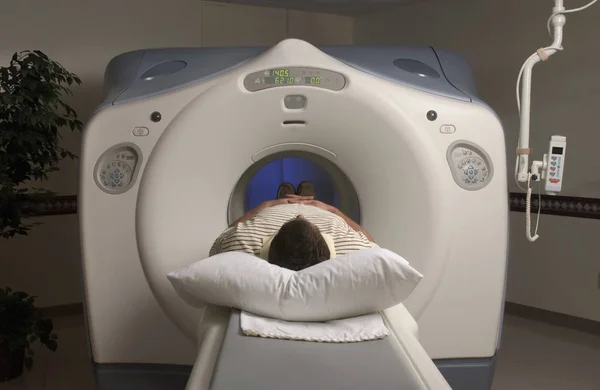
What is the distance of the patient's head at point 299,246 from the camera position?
1351mm

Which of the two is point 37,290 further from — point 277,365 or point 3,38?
point 277,365

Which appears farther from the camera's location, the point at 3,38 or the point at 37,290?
the point at 37,290

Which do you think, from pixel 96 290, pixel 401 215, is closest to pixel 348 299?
pixel 401 215

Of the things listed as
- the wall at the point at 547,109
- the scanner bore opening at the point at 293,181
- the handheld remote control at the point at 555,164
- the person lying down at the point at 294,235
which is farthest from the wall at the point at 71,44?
the handheld remote control at the point at 555,164

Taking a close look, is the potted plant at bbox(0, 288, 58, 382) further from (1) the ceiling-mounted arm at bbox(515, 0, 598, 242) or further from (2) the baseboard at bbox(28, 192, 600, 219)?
(1) the ceiling-mounted arm at bbox(515, 0, 598, 242)

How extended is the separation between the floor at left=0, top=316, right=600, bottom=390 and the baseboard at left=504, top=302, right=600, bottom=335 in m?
0.05

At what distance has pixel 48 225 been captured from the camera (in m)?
2.88

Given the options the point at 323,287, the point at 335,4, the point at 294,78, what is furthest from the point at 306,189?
the point at 335,4

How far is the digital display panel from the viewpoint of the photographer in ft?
5.88

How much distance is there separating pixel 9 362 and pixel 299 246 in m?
1.47

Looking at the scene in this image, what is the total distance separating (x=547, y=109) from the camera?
292cm

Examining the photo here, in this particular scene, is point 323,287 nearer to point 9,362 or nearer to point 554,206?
point 9,362

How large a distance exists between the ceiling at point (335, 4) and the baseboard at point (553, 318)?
1.72 metres

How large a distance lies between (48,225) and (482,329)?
2.01m
